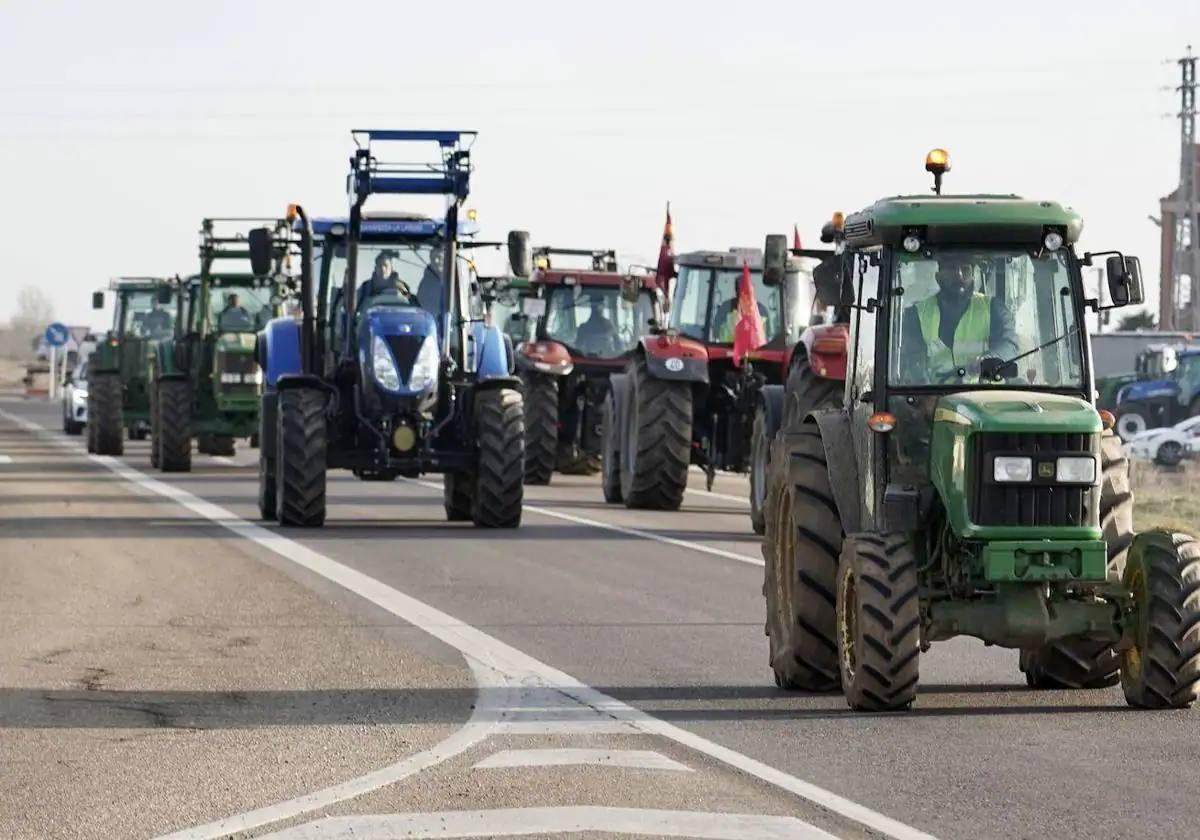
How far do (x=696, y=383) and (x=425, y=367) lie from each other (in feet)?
13.9

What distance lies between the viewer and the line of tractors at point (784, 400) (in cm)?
1184

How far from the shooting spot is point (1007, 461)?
11734 millimetres

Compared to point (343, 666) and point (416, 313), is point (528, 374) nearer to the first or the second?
point (416, 313)

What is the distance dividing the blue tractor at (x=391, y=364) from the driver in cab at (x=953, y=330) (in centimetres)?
1198

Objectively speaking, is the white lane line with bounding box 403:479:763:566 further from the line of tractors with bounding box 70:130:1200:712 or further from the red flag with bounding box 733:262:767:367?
the red flag with bounding box 733:262:767:367

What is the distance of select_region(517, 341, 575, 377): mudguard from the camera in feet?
108

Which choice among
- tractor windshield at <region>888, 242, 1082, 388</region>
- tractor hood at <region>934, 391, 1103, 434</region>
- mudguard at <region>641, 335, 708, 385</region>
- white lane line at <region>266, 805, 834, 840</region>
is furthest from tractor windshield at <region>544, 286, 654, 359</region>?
white lane line at <region>266, 805, 834, 840</region>

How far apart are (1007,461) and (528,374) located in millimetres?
21629

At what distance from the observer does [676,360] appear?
89.9ft

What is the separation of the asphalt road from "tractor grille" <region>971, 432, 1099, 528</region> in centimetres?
89

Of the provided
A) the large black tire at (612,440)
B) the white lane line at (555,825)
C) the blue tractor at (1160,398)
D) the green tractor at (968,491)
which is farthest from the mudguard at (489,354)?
the blue tractor at (1160,398)

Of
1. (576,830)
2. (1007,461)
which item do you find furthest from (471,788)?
(1007,461)

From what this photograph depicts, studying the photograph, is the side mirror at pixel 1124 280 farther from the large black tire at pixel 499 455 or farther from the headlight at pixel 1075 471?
the large black tire at pixel 499 455

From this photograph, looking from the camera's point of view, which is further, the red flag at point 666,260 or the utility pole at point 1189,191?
the utility pole at point 1189,191
